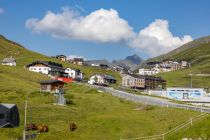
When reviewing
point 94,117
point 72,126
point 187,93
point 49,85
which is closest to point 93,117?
point 94,117

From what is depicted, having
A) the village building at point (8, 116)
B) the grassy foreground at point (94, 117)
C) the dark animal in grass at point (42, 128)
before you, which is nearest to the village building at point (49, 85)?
the grassy foreground at point (94, 117)

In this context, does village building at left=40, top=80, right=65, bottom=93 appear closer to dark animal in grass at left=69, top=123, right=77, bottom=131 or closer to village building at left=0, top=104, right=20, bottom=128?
dark animal in grass at left=69, top=123, right=77, bottom=131

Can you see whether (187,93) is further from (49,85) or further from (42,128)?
(42,128)

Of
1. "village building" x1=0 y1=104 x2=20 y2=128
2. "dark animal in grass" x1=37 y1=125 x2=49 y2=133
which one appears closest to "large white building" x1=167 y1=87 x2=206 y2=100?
"dark animal in grass" x1=37 y1=125 x2=49 y2=133

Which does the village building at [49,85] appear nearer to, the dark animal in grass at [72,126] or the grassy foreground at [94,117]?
the grassy foreground at [94,117]

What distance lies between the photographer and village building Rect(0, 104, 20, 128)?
70.2 metres

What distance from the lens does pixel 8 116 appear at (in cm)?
7106

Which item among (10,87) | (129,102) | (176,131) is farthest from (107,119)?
(10,87)

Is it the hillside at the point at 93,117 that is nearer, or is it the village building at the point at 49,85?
the hillside at the point at 93,117

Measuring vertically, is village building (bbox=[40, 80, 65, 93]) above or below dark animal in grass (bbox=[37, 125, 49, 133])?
above

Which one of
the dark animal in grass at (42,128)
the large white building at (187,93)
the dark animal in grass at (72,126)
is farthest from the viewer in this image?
the large white building at (187,93)

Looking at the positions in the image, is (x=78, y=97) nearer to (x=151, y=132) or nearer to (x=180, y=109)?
(x=180, y=109)

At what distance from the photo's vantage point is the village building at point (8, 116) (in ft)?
230

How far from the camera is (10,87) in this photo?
120 metres
